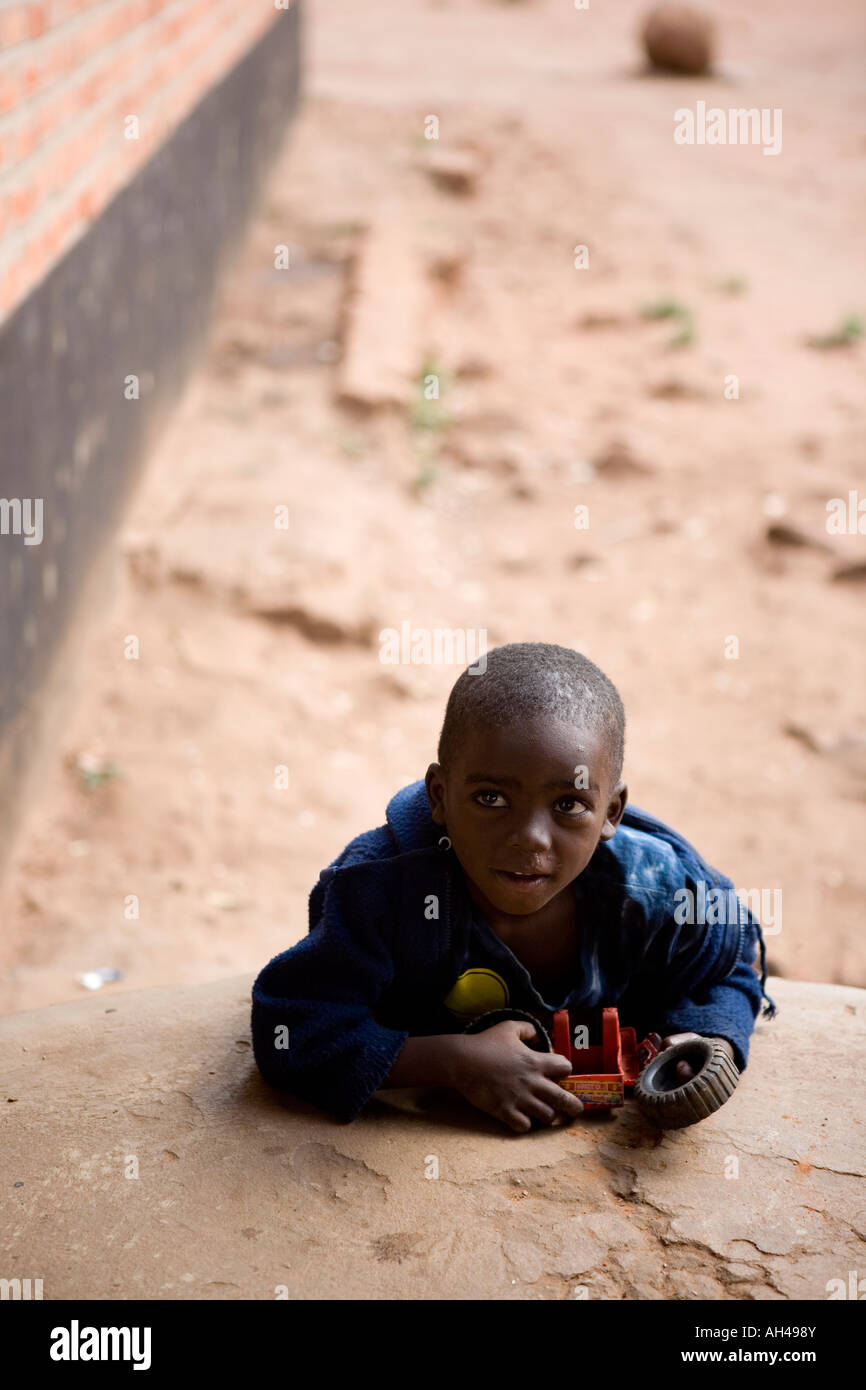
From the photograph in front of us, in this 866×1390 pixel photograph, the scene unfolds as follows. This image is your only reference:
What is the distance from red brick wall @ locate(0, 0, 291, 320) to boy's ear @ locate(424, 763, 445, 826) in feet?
7.51

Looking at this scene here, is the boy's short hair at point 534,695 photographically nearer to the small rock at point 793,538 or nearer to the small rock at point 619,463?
the small rock at point 793,538

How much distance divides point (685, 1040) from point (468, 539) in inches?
185

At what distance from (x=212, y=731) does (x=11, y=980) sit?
1.40 m

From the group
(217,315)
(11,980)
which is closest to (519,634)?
(11,980)

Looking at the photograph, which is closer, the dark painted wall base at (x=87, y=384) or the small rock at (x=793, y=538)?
the dark painted wall base at (x=87, y=384)

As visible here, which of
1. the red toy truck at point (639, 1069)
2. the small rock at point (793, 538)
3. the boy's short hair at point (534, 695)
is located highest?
the boy's short hair at point (534, 695)

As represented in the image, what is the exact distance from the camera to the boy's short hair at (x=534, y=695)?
6.64ft

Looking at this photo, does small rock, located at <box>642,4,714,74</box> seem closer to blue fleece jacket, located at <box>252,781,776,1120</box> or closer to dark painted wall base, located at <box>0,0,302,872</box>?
dark painted wall base, located at <box>0,0,302,872</box>

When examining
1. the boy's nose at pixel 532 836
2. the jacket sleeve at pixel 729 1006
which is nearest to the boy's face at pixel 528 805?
the boy's nose at pixel 532 836

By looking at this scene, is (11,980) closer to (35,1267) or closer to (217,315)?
(35,1267)

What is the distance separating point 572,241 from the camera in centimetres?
1016

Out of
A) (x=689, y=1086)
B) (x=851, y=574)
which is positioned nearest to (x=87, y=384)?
(x=851, y=574)

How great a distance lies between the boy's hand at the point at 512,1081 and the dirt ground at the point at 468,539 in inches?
72.0

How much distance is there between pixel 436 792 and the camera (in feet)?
7.11
